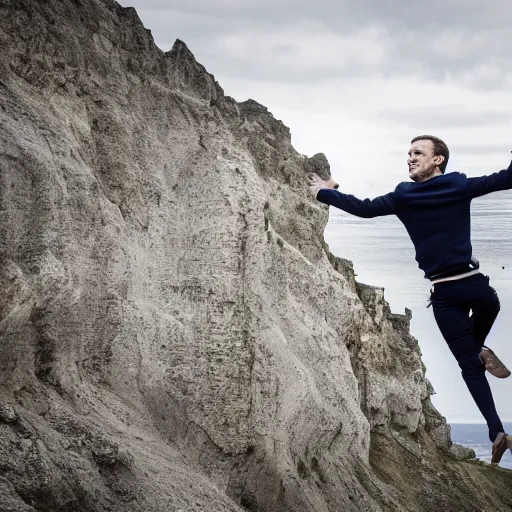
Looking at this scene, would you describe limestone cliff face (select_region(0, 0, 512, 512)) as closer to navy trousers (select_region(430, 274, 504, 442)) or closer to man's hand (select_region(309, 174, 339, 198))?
man's hand (select_region(309, 174, 339, 198))

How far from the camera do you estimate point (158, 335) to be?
831 cm

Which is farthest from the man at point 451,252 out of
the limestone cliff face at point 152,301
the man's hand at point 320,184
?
the limestone cliff face at point 152,301

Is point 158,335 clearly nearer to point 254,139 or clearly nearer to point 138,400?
point 138,400

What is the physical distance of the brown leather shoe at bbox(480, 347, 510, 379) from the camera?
611cm

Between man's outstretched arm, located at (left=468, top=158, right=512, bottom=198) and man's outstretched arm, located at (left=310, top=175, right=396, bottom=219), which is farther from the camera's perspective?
man's outstretched arm, located at (left=310, top=175, right=396, bottom=219)

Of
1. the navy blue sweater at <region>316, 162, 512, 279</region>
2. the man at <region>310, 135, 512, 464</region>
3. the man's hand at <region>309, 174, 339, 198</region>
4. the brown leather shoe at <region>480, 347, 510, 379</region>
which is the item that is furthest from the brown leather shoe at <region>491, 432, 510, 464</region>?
the man's hand at <region>309, 174, 339, 198</region>

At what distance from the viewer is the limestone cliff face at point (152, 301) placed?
7000mm

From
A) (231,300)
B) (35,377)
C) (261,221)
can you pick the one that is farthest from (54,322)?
(261,221)

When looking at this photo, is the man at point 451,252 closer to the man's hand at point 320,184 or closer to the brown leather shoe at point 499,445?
the brown leather shoe at point 499,445

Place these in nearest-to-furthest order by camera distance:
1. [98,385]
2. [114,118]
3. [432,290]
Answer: [432,290]
[98,385]
[114,118]

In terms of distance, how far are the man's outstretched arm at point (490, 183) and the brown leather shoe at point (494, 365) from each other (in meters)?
1.11

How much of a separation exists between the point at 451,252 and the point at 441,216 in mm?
242

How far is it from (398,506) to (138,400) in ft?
11.3

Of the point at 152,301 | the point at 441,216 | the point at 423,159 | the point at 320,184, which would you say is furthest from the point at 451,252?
the point at 152,301
